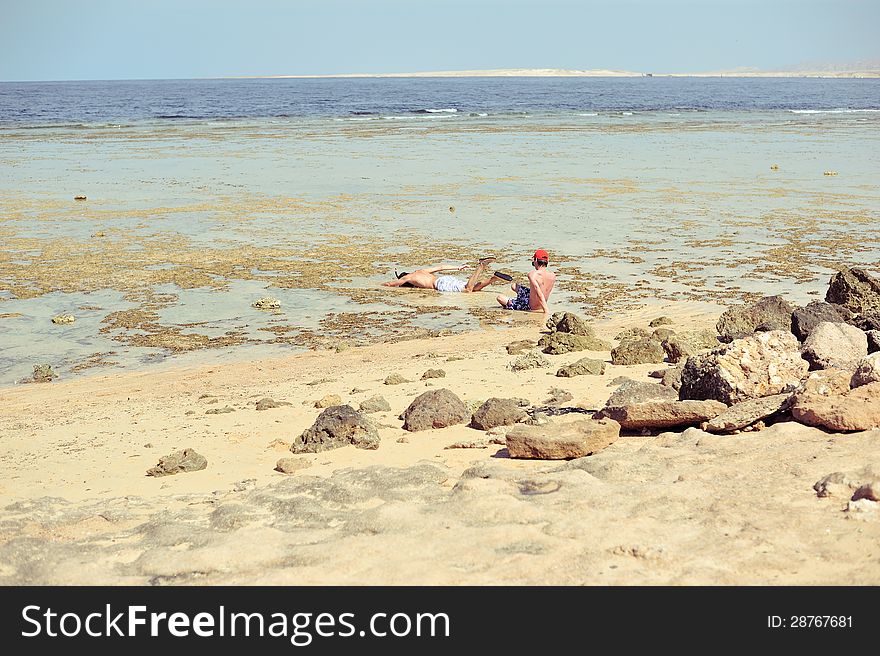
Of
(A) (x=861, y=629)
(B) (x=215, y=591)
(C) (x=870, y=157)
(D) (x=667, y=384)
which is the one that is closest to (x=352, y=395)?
(D) (x=667, y=384)

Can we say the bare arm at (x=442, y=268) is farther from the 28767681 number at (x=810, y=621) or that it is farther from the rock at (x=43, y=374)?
the 28767681 number at (x=810, y=621)

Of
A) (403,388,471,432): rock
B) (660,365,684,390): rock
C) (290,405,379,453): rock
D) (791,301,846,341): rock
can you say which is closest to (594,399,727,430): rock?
(660,365,684,390): rock

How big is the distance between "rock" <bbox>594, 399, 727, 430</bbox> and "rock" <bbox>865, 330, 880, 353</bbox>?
6.73 feet

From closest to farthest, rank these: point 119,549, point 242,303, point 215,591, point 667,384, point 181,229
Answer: point 215,591 → point 119,549 → point 667,384 → point 242,303 → point 181,229

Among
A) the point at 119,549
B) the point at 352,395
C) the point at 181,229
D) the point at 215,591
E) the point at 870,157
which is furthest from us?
the point at 870,157

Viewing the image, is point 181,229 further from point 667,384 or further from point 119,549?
point 119,549

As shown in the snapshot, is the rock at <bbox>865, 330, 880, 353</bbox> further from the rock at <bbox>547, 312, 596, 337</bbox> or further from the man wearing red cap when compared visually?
the man wearing red cap

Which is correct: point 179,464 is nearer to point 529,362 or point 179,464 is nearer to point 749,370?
point 529,362

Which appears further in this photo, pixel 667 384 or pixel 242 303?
pixel 242 303

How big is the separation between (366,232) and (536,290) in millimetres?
6454

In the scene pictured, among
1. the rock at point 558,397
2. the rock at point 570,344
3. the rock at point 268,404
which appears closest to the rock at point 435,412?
the rock at point 558,397

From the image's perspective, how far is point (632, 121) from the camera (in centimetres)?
5581

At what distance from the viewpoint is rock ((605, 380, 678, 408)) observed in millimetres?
6820

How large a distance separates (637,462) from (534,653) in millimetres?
2299
